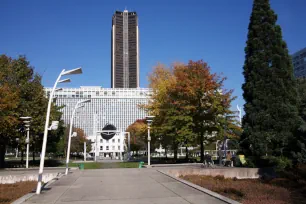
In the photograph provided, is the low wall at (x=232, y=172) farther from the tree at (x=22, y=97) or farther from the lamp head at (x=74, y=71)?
the tree at (x=22, y=97)

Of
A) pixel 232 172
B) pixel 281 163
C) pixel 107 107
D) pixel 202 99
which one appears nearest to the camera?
pixel 281 163

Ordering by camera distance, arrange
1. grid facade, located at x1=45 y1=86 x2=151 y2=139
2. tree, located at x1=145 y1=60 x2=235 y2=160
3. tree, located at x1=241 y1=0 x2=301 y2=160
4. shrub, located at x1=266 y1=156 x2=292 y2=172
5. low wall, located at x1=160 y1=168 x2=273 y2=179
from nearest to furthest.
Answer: shrub, located at x1=266 y1=156 x2=292 y2=172 < low wall, located at x1=160 y1=168 x2=273 y2=179 < tree, located at x1=241 y1=0 x2=301 y2=160 < tree, located at x1=145 y1=60 x2=235 y2=160 < grid facade, located at x1=45 y1=86 x2=151 y2=139

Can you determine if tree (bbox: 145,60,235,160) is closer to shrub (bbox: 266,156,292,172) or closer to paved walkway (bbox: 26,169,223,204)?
shrub (bbox: 266,156,292,172)

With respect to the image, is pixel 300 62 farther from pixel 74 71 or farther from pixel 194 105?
pixel 74 71

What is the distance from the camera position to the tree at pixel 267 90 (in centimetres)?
2195

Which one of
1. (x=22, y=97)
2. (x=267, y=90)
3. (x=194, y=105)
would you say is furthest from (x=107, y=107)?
(x=267, y=90)

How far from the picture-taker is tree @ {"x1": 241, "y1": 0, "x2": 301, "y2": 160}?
21953 millimetres

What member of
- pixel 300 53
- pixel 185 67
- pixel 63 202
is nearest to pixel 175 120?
pixel 185 67

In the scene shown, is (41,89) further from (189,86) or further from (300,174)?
(300,174)

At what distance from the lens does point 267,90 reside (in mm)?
23188

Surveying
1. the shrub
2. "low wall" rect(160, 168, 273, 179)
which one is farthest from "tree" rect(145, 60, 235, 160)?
the shrub

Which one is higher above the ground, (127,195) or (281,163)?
(281,163)

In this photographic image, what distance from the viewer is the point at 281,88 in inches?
900

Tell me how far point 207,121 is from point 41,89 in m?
18.3
